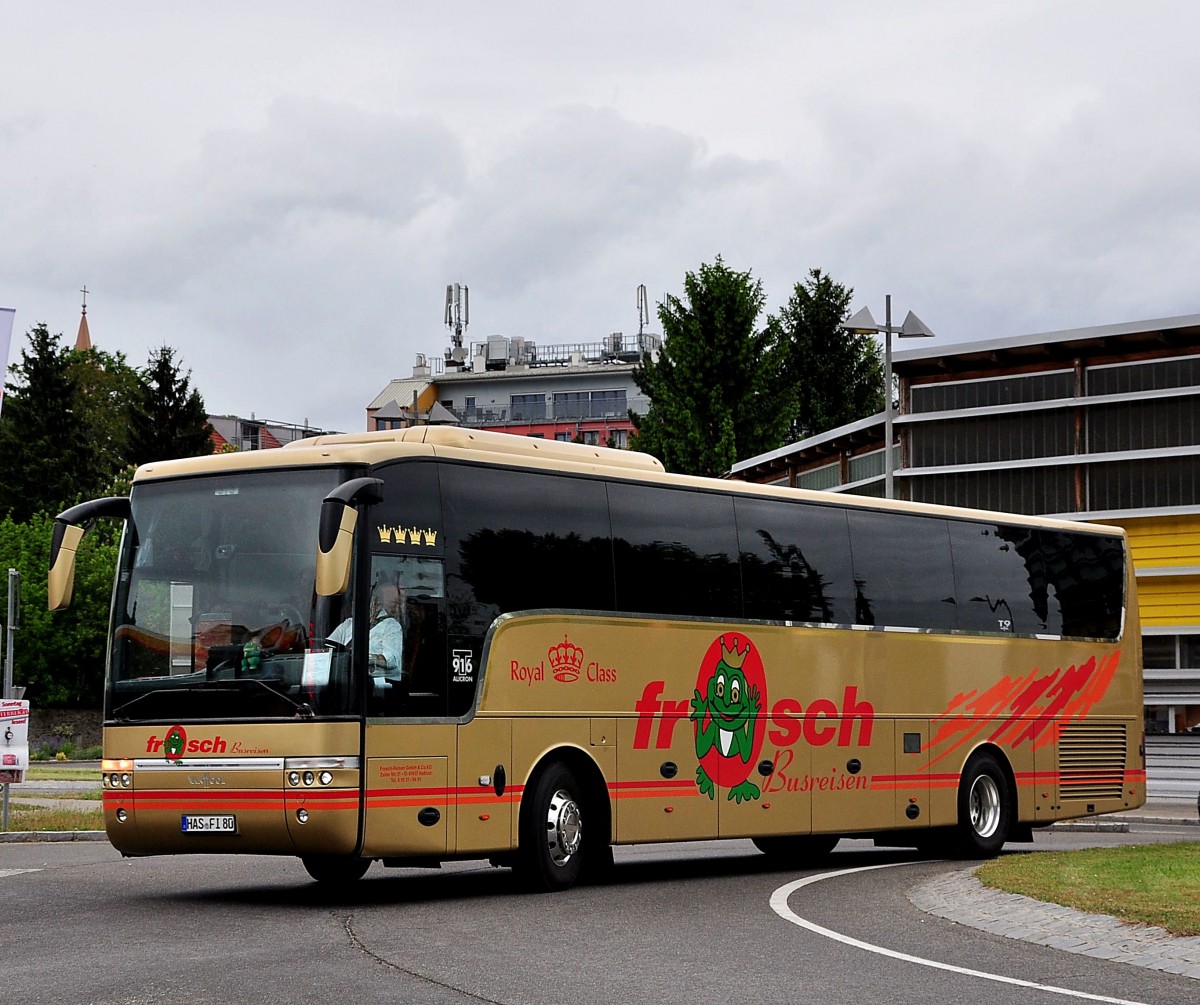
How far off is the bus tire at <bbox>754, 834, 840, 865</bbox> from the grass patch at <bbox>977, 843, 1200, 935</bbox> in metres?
3.33

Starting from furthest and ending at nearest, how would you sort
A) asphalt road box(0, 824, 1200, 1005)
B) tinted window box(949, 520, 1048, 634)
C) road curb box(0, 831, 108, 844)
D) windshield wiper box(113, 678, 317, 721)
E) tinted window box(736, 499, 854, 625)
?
road curb box(0, 831, 108, 844) < tinted window box(949, 520, 1048, 634) < tinted window box(736, 499, 854, 625) < windshield wiper box(113, 678, 317, 721) < asphalt road box(0, 824, 1200, 1005)

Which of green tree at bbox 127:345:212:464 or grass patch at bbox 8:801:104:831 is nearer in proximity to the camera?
grass patch at bbox 8:801:104:831

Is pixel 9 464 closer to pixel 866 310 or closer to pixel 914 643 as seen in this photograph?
pixel 866 310

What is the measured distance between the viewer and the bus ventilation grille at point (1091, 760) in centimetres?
2342

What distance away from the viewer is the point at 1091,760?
23781 mm

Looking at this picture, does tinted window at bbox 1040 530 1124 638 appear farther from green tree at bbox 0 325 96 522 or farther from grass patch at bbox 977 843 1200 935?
green tree at bbox 0 325 96 522

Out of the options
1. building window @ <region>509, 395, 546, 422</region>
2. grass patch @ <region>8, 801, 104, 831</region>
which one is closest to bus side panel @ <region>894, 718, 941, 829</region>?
grass patch @ <region>8, 801, 104, 831</region>

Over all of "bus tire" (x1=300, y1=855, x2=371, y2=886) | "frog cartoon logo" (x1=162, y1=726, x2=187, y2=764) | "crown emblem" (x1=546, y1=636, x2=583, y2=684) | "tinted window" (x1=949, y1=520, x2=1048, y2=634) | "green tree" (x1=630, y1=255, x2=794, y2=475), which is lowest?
"bus tire" (x1=300, y1=855, x2=371, y2=886)

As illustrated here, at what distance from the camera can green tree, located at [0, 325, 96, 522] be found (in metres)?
85.5

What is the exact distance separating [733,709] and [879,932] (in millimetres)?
5925

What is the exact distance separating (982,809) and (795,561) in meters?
4.46

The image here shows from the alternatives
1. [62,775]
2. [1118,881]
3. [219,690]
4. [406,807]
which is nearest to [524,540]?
[406,807]

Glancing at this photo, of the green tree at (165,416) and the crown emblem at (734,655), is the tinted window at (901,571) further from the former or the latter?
the green tree at (165,416)

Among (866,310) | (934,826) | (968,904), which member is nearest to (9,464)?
(866,310)
